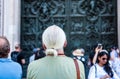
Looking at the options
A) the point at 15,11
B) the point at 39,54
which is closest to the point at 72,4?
the point at 15,11

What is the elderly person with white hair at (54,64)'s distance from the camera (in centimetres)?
350

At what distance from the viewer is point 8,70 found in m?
3.50

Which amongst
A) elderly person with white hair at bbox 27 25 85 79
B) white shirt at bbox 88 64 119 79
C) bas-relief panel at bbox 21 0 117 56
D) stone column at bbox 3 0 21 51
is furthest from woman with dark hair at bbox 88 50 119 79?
bas-relief panel at bbox 21 0 117 56

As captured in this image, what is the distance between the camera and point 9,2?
14789 millimetres

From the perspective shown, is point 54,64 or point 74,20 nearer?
point 54,64

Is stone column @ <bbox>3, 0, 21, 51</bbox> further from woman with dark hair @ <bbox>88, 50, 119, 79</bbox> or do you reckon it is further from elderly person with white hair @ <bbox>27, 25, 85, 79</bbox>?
elderly person with white hair @ <bbox>27, 25, 85, 79</bbox>

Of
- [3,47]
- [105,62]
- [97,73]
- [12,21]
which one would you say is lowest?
[97,73]

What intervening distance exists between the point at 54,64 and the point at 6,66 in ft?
1.38

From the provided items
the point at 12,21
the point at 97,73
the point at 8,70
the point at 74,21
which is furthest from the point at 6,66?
the point at 74,21

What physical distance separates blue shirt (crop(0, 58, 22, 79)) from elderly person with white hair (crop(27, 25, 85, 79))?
0.11 metres

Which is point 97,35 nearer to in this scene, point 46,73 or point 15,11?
point 15,11

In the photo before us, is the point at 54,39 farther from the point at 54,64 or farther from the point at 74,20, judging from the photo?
the point at 74,20

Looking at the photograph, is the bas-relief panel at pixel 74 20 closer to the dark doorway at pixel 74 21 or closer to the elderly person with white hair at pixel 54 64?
the dark doorway at pixel 74 21

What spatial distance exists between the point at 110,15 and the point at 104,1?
59cm
